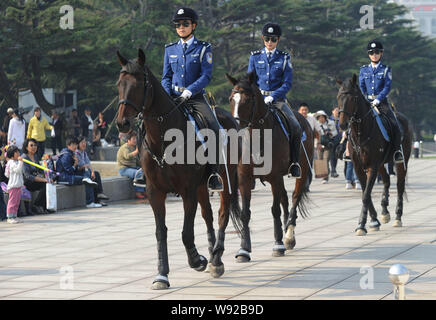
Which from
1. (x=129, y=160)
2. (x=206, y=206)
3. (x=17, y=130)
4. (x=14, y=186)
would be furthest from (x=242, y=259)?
(x=17, y=130)

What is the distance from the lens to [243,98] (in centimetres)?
1136

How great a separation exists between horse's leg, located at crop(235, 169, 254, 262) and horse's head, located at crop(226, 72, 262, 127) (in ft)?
2.90

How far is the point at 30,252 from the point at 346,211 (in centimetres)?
731

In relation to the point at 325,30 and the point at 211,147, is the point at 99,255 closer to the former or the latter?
the point at 211,147

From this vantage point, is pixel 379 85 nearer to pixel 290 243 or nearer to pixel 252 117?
pixel 290 243

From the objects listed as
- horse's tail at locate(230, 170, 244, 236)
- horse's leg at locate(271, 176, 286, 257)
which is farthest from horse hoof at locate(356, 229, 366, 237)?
horse's tail at locate(230, 170, 244, 236)

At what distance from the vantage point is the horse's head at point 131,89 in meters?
8.96

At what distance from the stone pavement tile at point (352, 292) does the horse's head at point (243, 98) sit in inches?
112

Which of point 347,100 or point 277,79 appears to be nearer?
point 277,79

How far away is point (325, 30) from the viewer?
196 ft

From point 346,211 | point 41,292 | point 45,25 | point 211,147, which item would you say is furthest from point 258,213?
point 45,25

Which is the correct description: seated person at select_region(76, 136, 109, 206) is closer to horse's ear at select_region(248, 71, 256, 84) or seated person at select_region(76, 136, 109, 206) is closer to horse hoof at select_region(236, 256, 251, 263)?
horse hoof at select_region(236, 256, 251, 263)

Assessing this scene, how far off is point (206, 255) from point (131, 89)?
370cm

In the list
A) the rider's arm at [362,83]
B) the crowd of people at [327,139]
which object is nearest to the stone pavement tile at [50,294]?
the rider's arm at [362,83]
